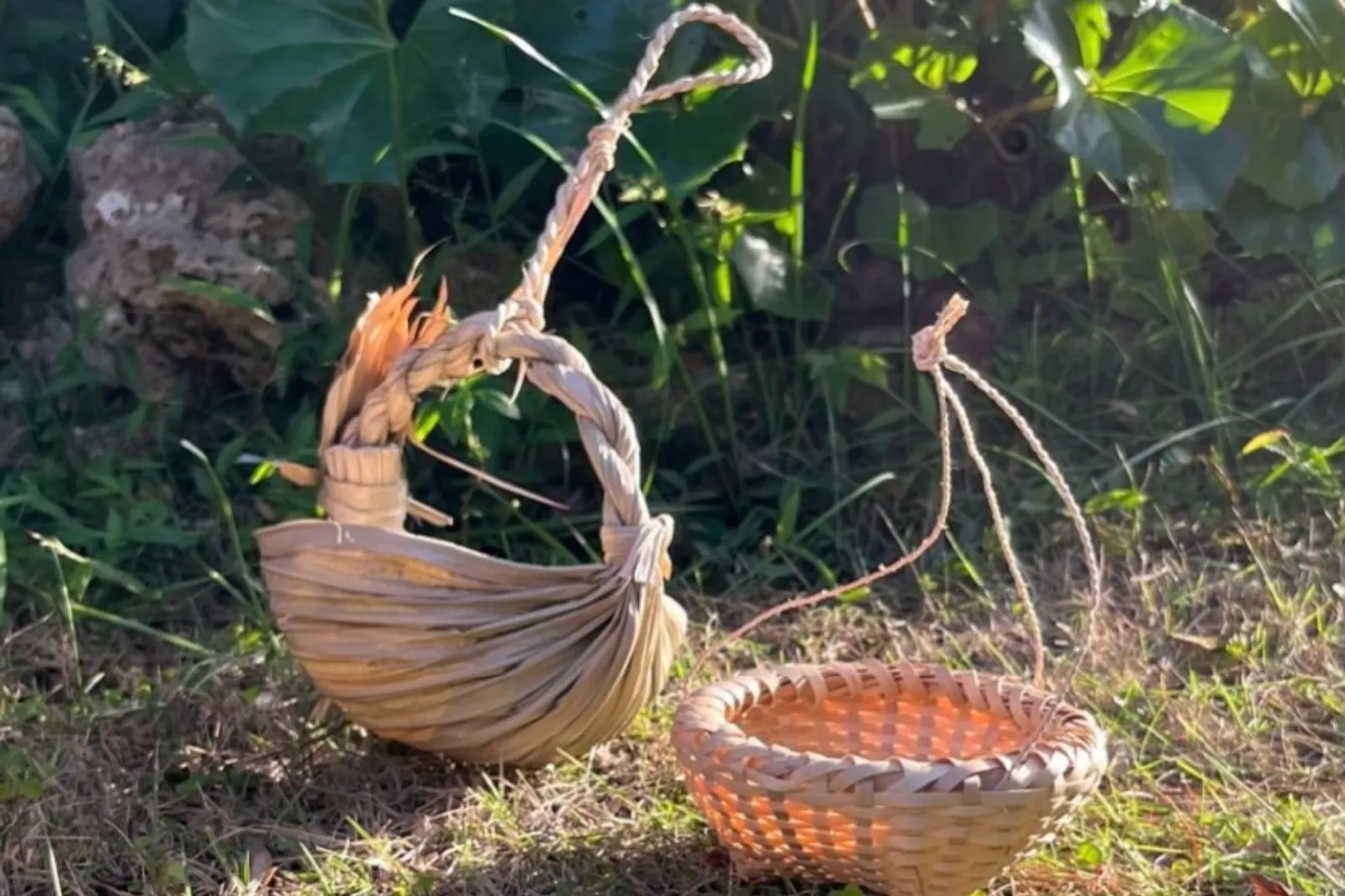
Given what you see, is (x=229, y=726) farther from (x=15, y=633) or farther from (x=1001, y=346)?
(x=1001, y=346)

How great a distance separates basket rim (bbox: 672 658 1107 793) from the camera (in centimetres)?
107

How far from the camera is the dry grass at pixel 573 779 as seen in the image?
119cm

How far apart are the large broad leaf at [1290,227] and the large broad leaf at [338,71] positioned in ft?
2.97

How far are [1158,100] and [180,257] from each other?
110cm

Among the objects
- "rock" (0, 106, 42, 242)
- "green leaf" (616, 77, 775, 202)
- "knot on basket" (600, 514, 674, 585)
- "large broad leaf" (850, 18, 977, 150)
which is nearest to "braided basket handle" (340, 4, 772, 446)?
"knot on basket" (600, 514, 674, 585)

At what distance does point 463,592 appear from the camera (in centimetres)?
125

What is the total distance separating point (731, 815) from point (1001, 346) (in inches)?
41.3

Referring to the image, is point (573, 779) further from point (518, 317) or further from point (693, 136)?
point (693, 136)

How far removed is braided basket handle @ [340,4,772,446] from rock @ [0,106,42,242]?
3.14 feet

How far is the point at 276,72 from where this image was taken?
67.6 inches

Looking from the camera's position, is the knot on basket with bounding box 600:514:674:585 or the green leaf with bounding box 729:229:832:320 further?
the green leaf with bounding box 729:229:832:320

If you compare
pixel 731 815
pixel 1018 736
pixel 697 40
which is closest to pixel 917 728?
pixel 1018 736

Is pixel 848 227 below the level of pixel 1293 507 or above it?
above

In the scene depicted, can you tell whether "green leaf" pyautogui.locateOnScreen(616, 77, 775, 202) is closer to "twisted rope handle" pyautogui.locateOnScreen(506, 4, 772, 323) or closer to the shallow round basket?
"twisted rope handle" pyautogui.locateOnScreen(506, 4, 772, 323)
